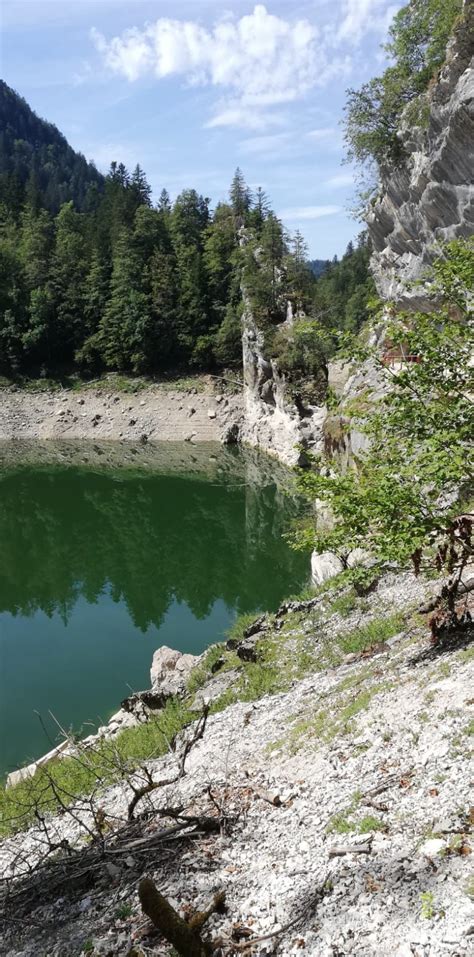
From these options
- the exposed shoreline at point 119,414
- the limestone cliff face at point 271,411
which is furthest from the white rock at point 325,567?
the exposed shoreline at point 119,414

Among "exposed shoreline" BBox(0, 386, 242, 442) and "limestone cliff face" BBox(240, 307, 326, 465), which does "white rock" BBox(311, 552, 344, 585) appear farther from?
"exposed shoreline" BBox(0, 386, 242, 442)

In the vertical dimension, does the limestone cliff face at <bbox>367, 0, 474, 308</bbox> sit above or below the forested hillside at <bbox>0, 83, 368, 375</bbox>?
below

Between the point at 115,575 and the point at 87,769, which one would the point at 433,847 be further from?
the point at 115,575

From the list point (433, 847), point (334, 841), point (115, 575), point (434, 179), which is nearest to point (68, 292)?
point (115, 575)

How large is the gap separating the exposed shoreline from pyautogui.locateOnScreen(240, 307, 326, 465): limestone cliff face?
3962 millimetres

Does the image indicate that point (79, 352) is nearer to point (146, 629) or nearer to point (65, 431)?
point (65, 431)

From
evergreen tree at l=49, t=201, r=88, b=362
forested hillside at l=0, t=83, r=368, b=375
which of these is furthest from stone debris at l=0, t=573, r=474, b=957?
evergreen tree at l=49, t=201, r=88, b=362

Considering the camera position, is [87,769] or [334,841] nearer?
[334,841]

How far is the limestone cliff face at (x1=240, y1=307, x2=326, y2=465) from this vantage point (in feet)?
163

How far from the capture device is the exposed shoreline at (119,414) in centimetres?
6531

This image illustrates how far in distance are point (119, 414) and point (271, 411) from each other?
20.1m

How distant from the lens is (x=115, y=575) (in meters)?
32.3

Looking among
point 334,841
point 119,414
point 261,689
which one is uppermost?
point 119,414

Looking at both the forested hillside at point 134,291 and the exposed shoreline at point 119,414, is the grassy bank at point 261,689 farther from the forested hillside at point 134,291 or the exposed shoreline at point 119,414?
the forested hillside at point 134,291
